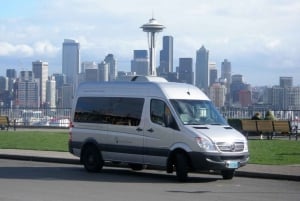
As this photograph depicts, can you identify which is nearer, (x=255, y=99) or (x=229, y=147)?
(x=229, y=147)

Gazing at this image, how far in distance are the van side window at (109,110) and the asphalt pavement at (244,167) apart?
94.2 inches

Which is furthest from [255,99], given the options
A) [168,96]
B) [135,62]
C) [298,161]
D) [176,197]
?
[176,197]

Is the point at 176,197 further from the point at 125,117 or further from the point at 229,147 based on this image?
the point at 125,117

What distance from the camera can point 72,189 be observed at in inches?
603

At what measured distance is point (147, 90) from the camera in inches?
737

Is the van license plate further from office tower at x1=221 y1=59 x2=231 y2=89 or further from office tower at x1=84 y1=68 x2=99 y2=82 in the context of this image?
office tower at x1=221 y1=59 x2=231 y2=89

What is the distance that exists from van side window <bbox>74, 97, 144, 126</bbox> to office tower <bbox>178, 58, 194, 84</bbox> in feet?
97.4

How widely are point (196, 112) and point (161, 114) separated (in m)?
0.92

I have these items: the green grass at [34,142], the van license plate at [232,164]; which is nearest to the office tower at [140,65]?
the green grass at [34,142]

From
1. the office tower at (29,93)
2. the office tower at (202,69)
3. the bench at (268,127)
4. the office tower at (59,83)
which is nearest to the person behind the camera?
the bench at (268,127)

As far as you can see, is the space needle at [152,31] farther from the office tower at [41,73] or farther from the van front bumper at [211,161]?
the office tower at [41,73]

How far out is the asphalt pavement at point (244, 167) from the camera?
18.2 meters

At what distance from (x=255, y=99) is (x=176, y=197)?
1850 inches

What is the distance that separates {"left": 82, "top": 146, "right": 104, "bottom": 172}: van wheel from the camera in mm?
19612
